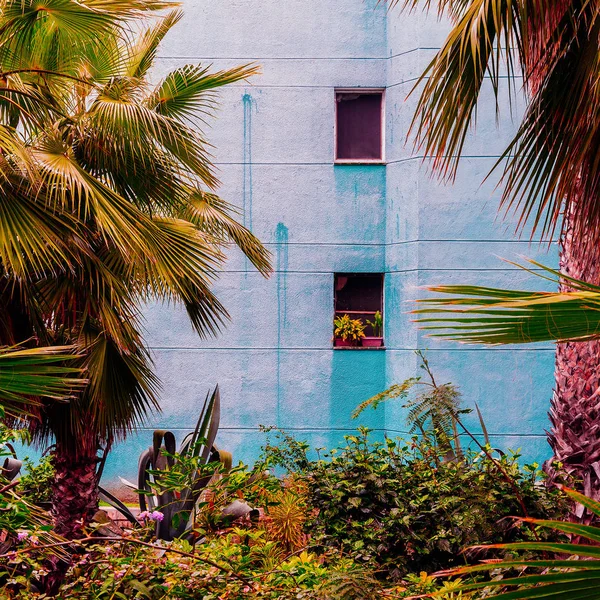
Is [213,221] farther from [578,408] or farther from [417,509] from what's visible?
[578,408]

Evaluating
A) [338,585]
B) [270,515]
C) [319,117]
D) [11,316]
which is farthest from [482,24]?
[319,117]

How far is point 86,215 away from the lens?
6109 mm

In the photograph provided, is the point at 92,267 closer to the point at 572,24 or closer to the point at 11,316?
the point at 11,316

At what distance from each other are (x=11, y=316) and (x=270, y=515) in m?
3.94

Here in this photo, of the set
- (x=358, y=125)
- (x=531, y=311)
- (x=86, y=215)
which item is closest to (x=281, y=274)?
(x=358, y=125)

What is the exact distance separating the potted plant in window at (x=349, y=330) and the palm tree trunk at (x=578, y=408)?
5827mm

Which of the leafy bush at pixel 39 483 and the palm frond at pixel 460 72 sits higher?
the palm frond at pixel 460 72

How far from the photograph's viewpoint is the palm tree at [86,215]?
550 centimetres

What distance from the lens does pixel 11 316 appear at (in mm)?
5785

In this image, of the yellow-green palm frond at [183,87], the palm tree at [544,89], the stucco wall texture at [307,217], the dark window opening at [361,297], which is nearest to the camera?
the palm tree at [544,89]

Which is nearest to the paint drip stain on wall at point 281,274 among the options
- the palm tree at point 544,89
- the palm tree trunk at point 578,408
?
the palm tree trunk at point 578,408

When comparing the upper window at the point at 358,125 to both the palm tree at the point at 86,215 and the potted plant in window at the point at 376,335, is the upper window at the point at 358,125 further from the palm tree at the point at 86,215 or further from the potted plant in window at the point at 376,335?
the palm tree at the point at 86,215

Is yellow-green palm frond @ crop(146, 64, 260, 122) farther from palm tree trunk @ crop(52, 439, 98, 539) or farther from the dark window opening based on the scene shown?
the dark window opening

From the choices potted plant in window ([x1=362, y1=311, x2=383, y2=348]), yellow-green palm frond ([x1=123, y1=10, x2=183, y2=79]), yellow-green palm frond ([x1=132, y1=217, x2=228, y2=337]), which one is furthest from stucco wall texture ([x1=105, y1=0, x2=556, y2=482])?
yellow-green palm frond ([x1=132, y1=217, x2=228, y2=337])
